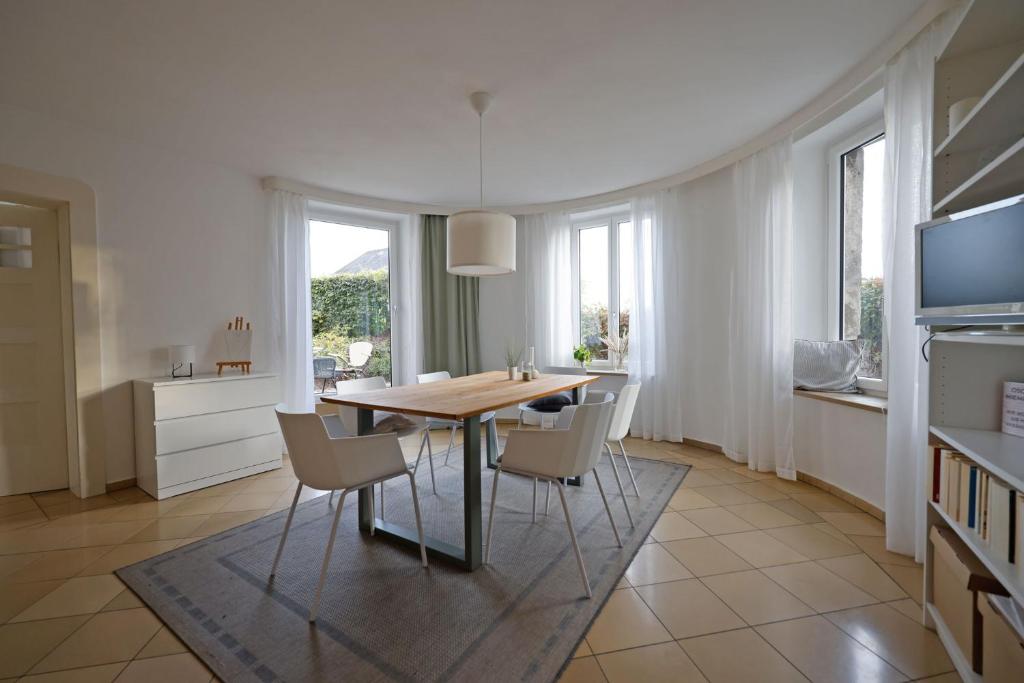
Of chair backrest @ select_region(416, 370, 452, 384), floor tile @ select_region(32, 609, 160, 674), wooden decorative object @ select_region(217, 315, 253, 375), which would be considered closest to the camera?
floor tile @ select_region(32, 609, 160, 674)

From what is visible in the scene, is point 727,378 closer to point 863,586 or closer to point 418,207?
point 863,586

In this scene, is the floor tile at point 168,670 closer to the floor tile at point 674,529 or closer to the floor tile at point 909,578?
the floor tile at point 674,529

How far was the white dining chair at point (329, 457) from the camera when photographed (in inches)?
68.9

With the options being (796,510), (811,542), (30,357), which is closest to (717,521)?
(811,542)

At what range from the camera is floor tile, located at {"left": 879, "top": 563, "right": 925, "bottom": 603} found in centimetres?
188

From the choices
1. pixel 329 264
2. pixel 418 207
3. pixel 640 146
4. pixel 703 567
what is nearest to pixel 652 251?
pixel 640 146

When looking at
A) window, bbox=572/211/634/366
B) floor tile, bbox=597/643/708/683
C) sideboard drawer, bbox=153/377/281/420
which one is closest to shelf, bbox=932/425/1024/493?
floor tile, bbox=597/643/708/683

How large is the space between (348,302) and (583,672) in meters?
4.33

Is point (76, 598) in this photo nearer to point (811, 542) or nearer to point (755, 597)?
point (755, 597)

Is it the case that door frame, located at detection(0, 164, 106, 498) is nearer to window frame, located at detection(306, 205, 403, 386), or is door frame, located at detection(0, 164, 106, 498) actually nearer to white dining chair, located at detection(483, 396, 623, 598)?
window frame, located at detection(306, 205, 403, 386)

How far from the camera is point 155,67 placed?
7.72ft

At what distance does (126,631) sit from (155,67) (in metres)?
2.69

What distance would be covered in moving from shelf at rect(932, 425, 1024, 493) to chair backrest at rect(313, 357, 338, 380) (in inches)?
187

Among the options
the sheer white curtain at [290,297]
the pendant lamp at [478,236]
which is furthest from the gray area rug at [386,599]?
the sheer white curtain at [290,297]
